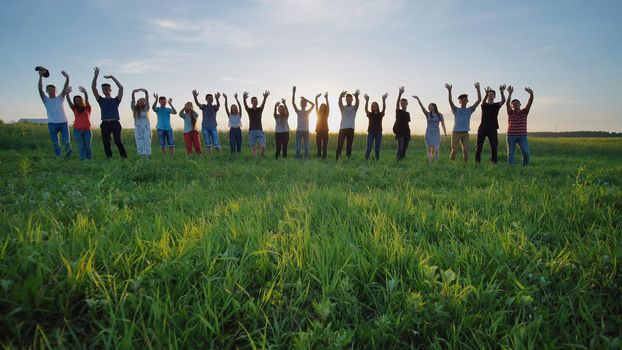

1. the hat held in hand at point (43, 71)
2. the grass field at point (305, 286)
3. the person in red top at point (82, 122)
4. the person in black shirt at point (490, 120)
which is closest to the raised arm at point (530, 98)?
the person in black shirt at point (490, 120)

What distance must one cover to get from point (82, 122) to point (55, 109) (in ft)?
3.24

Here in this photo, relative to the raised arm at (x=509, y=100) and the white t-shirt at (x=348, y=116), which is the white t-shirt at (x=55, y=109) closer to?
the white t-shirt at (x=348, y=116)

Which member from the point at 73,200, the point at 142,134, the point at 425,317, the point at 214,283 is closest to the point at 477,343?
the point at 425,317

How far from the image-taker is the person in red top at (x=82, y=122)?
34.2ft

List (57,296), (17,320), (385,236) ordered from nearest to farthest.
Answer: (17,320) < (57,296) < (385,236)

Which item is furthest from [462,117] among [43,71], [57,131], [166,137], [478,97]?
[57,131]

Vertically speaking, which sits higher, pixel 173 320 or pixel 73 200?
pixel 73 200

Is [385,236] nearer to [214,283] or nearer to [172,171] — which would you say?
[214,283]

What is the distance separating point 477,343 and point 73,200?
4108 mm

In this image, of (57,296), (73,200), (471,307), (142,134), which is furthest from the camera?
(142,134)

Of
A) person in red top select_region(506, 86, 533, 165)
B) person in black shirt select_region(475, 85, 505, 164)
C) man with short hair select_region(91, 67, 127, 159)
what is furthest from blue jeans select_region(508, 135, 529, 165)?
man with short hair select_region(91, 67, 127, 159)

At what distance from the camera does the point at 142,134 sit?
10898 millimetres

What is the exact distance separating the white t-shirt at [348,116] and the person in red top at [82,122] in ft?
30.2

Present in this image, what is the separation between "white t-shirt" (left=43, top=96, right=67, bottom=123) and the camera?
33.7 ft
